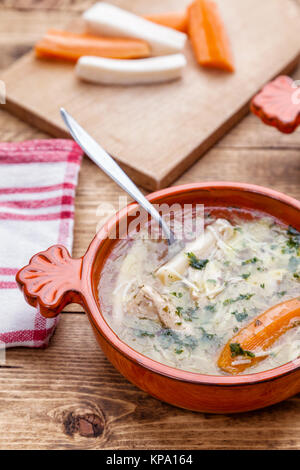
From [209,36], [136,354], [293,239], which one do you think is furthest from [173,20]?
[136,354]

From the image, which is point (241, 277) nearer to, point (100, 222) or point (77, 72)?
point (100, 222)

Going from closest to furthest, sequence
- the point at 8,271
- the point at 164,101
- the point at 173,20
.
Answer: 1. the point at 8,271
2. the point at 164,101
3. the point at 173,20

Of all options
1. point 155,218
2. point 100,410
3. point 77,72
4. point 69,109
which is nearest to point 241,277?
point 155,218

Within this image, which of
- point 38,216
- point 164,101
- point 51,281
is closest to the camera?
point 51,281

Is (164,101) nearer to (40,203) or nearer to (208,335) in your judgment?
(40,203)

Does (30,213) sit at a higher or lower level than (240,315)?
lower

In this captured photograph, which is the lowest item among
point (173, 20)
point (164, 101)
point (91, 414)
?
point (91, 414)

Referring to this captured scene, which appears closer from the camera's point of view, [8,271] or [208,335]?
[208,335]

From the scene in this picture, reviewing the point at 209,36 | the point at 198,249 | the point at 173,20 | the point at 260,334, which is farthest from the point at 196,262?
the point at 173,20
